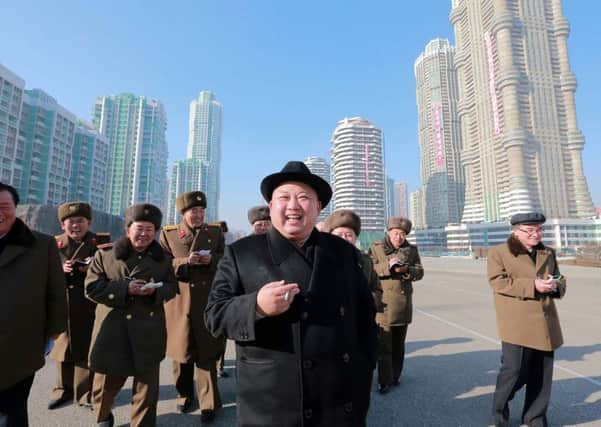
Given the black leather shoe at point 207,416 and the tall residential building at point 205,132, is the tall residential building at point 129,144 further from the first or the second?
the black leather shoe at point 207,416

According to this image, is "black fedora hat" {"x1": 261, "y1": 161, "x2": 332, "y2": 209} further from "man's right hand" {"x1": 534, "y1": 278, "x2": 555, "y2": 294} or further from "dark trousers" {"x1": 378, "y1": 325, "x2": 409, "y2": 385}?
"dark trousers" {"x1": 378, "y1": 325, "x2": 409, "y2": 385}

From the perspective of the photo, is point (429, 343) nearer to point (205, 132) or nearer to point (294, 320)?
point (294, 320)

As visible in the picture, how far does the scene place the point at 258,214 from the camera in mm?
4965

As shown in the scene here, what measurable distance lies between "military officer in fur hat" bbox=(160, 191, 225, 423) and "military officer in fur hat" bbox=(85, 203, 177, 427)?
43 cm

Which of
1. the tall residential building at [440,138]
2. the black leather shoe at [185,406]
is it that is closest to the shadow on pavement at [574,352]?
the black leather shoe at [185,406]

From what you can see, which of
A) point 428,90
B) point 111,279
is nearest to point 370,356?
point 111,279

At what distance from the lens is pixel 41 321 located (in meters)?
2.21

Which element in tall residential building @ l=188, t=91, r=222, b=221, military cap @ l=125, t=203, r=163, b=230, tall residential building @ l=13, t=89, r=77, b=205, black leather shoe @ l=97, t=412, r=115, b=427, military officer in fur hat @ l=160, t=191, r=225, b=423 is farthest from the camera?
tall residential building @ l=188, t=91, r=222, b=221

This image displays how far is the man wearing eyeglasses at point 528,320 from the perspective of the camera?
2.88m

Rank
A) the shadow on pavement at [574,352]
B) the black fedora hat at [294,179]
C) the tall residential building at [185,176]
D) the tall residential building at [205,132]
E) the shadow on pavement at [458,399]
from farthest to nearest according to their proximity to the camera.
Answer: the tall residential building at [205,132] < the tall residential building at [185,176] < the shadow on pavement at [574,352] < the shadow on pavement at [458,399] < the black fedora hat at [294,179]

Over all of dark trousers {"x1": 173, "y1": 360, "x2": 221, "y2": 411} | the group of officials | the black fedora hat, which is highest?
the black fedora hat

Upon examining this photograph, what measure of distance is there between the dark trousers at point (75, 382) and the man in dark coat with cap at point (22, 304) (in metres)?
1.61

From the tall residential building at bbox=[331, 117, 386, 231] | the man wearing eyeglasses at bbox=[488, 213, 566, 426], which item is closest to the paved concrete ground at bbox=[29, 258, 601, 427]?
the man wearing eyeglasses at bbox=[488, 213, 566, 426]

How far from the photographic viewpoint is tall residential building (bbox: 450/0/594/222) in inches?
3556
